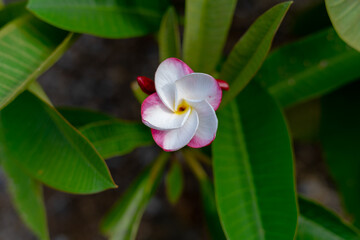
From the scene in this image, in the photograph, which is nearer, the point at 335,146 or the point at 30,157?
the point at 30,157

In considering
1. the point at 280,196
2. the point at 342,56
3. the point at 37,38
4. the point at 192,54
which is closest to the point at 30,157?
the point at 37,38

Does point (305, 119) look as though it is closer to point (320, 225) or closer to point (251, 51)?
point (320, 225)

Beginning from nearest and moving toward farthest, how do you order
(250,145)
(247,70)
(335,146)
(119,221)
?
(247,70), (250,145), (119,221), (335,146)

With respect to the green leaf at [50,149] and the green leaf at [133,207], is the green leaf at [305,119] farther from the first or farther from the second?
the green leaf at [50,149]

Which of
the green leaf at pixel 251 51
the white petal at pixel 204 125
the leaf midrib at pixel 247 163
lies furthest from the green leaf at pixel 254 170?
the white petal at pixel 204 125

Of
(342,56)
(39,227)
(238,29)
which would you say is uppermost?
(342,56)

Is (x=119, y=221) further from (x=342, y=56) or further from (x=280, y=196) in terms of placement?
(x=342, y=56)

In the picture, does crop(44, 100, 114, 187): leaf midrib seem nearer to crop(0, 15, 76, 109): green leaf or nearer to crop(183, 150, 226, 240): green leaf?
crop(0, 15, 76, 109): green leaf
